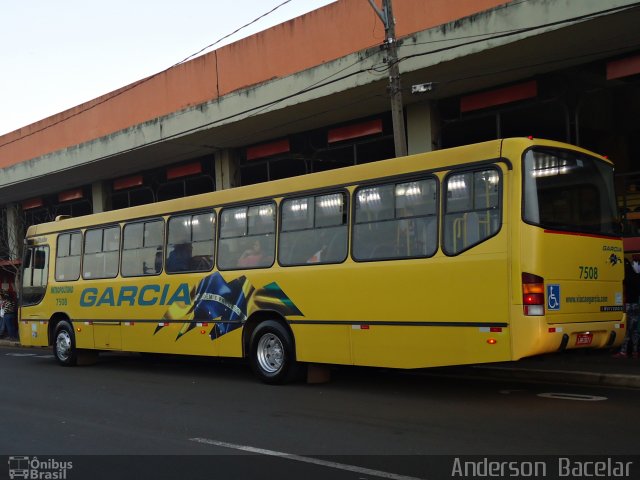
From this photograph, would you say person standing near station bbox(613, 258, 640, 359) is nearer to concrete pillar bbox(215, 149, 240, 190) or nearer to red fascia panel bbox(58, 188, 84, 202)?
concrete pillar bbox(215, 149, 240, 190)

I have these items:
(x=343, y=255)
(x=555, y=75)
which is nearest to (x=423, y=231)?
(x=343, y=255)

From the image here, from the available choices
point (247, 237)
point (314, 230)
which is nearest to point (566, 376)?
point (314, 230)

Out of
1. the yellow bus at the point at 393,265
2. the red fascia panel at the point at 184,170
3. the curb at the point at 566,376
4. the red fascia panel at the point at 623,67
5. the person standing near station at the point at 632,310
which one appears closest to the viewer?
the yellow bus at the point at 393,265

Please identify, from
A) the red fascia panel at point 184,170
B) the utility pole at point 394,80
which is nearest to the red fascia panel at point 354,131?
the utility pole at point 394,80

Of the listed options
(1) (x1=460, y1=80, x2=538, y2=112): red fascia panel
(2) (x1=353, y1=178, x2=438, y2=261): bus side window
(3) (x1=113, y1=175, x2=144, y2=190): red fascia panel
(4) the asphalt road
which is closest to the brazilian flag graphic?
(4) the asphalt road

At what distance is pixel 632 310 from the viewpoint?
12.4m

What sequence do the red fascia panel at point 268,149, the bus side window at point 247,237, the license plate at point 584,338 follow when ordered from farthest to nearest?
1. the red fascia panel at point 268,149
2. the bus side window at point 247,237
3. the license plate at point 584,338

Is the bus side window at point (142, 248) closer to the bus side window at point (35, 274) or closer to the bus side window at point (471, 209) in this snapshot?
the bus side window at point (35, 274)

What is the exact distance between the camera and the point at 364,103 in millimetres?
17188

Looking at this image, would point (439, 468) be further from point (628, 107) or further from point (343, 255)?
point (628, 107)

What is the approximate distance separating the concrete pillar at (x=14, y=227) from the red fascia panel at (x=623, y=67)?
86.9ft

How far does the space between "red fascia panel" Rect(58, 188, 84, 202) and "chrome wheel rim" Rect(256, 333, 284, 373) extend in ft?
64.2

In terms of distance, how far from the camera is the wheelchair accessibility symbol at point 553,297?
8.23 metres

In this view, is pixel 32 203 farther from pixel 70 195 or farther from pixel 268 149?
pixel 268 149
